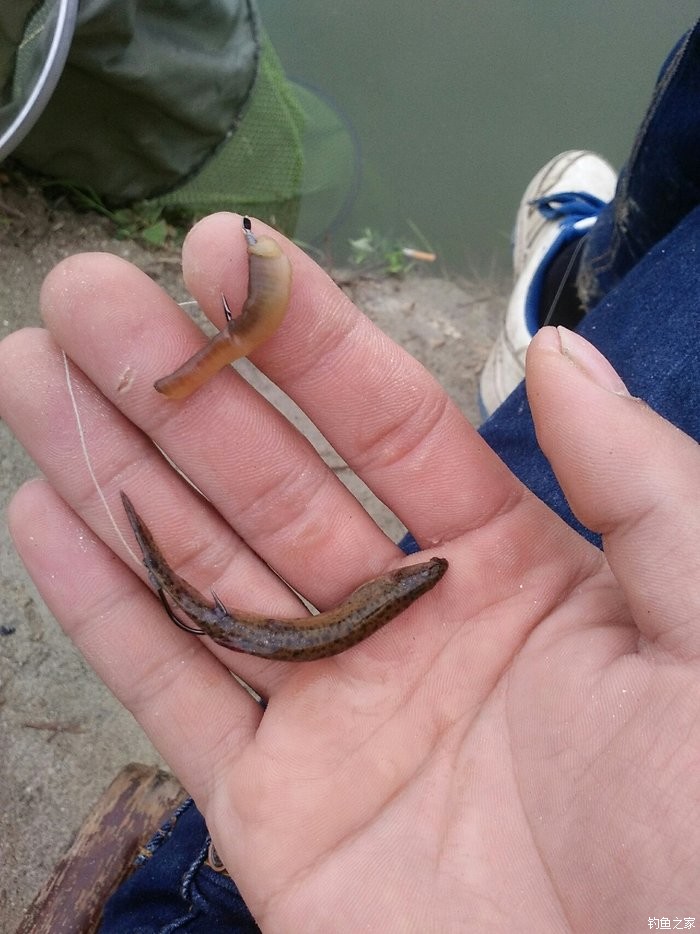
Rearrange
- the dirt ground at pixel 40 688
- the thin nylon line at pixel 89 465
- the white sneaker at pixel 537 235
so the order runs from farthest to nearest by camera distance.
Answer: the white sneaker at pixel 537 235 < the dirt ground at pixel 40 688 < the thin nylon line at pixel 89 465

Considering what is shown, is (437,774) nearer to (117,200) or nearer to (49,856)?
(49,856)

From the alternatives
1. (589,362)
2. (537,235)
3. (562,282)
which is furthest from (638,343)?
(537,235)

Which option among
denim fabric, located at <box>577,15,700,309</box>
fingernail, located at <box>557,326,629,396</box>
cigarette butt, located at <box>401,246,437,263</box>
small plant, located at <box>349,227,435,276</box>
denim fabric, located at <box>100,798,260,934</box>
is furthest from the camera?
cigarette butt, located at <box>401,246,437,263</box>

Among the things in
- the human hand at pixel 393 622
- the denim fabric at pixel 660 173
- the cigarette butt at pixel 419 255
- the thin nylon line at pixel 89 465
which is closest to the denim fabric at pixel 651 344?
the denim fabric at pixel 660 173

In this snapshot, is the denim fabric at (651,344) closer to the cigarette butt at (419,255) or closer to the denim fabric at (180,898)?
the denim fabric at (180,898)

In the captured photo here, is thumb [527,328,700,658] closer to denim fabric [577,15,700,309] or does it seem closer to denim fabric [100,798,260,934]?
denim fabric [577,15,700,309]

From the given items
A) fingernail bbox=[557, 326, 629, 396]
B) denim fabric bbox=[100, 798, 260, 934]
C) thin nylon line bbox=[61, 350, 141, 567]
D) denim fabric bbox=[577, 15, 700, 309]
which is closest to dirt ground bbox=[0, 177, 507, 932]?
denim fabric bbox=[100, 798, 260, 934]
